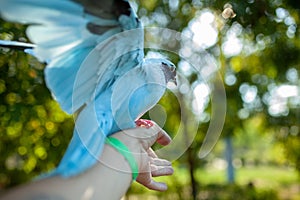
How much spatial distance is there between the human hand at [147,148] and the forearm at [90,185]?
42 mm

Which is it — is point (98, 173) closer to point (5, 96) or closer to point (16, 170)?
point (5, 96)

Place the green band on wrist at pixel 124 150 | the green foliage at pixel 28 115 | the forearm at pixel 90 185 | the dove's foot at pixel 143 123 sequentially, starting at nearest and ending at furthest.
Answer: the forearm at pixel 90 185
the green band on wrist at pixel 124 150
the dove's foot at pixel 143 123
the green foliage at pixel 28 115

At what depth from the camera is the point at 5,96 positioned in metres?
2.09

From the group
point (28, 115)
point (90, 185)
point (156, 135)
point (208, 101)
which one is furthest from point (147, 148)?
point (28, 115)

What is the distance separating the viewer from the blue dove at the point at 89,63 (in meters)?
0.74

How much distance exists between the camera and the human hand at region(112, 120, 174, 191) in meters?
0.84

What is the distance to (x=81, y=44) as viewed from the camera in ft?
2.62

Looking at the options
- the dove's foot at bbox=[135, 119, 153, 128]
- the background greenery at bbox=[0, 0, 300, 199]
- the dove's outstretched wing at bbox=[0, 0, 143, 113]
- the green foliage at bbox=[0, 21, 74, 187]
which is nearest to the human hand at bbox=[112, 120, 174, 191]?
the dove's foot at bbox=[135, 119, 153, 128]

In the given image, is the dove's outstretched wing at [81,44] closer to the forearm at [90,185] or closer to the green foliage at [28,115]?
the forearm at [90,185]

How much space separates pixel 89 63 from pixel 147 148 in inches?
7.9

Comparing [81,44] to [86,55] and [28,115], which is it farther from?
[28,115]

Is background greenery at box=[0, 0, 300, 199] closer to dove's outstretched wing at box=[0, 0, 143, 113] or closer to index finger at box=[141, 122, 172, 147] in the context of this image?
index finger at box=[141, 122, 172, 147]

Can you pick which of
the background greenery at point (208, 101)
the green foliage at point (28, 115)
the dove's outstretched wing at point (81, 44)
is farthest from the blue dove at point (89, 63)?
the green foliage at point (28, 115)

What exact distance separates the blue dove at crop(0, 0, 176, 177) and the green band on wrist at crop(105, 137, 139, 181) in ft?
0.06
